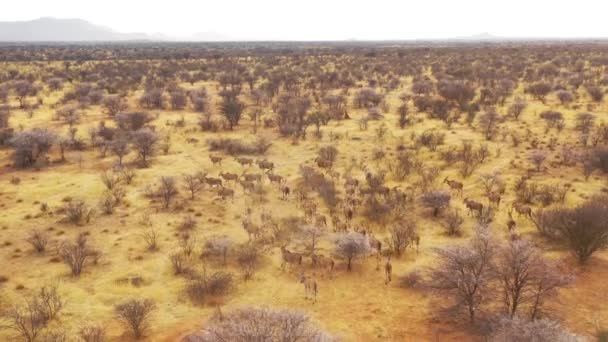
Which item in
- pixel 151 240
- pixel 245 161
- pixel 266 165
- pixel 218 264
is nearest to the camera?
pixel 218 264

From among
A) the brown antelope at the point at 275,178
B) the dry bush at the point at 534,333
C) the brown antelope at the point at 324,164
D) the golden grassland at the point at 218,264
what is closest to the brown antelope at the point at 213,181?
the golden grassland at the point at 218,264

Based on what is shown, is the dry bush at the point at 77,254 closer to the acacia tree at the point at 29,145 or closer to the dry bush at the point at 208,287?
the dry bush at the point at 208,287

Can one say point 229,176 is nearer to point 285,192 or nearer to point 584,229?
point 285,192

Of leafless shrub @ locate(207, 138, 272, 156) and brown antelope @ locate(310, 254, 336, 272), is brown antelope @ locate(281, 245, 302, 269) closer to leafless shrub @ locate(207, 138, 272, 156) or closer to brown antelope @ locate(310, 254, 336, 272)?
brown antelope @ locate(310, 254, 336, 272)

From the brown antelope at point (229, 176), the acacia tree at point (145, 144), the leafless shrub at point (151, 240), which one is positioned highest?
the acacia tree at point (145, 144)

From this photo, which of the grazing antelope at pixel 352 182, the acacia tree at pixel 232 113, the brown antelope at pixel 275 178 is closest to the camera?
the grazing antelope at pixel 352 182

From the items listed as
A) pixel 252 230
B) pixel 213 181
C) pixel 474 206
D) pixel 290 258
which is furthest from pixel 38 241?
pixel 474 206

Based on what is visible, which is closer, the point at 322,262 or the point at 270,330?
the point at 270,330

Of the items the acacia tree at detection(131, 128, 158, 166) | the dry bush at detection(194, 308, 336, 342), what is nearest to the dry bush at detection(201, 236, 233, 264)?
the dry bush at detection(194, 308, 336, 342)
